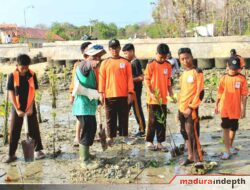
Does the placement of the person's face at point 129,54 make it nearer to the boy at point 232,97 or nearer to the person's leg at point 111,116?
the person's leg at point 111,116

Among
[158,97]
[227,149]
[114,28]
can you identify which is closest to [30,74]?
[158,97]

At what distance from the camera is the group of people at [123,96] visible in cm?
600

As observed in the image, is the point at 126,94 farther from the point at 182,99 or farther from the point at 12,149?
the point at 12,149

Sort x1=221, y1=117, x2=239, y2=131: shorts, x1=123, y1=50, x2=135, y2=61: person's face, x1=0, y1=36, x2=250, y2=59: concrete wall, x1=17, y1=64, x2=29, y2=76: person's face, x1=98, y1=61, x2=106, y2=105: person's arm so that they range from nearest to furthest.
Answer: x1=221, y1=117, x2=239, y2=131: shorts, x1=17, y1=64, x2=29, y2=76: person's face, x1=98, y1=61, x2=106, y2=105: person's arm, x1=123, y1=50, x2=135, y2=61: person's face, x1=0, y1=36, x2=250, y2=59: concrete wall

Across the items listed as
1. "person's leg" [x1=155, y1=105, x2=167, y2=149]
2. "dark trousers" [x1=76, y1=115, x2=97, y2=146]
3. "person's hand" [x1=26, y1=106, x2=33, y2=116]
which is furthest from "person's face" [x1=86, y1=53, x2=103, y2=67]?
"person's leg" [x1=155, y1=105, x2=167, y2=149]

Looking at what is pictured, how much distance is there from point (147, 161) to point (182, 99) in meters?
1.14

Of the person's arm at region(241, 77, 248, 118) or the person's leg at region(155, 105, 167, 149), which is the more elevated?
the person's arm at region(241, 77, 248, 118)

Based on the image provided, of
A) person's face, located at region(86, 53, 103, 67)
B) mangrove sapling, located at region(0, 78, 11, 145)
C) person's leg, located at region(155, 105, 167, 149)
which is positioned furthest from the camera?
mangrove sapling, located at region(0, 78, 11, 145)

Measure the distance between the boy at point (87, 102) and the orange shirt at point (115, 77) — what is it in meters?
0.57

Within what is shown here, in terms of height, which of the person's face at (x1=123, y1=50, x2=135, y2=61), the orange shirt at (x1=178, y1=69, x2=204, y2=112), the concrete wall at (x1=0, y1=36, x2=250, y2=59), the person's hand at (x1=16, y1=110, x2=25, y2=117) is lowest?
the person's hand at (x1=16, y1=110, x2=25, y2=117)

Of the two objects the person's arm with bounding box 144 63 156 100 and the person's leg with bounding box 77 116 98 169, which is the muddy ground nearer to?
the person's leg with bounding box 77 116 98 169

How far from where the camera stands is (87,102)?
631 centimetres

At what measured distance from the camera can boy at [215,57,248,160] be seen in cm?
636

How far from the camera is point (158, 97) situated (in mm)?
6801
